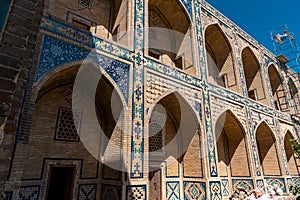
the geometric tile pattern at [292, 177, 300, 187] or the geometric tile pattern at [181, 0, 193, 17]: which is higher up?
the geometric tile pattern at [181, 0, 193, 17]

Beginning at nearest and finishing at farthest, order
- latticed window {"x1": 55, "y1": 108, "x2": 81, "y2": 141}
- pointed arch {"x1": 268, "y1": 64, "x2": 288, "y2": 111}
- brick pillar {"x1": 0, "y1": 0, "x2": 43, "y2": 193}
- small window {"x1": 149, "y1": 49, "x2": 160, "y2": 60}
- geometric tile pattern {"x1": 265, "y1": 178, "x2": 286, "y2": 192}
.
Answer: brick pillar {"x1": 0, "y1": 0, "x2": 43, "y2": 193}, latticed window {"x1": 55, "y1": 108, "x2": 81, "y2": 141}, small window {"x1": 149, "y1": 49, "x2": 160, "y2": 60}, geometric tile pattern {"x1": 265, "y1": 178, "x2": 286, "y2": 192}, pointed arch {"x1": 268, "y1": 64, "x2": 288, "y2": 111}

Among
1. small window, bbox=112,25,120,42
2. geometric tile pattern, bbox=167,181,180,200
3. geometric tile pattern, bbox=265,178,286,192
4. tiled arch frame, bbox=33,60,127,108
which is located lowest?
geometric tile pattern, bbox=167,181,180,200

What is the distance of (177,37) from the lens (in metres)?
8.87

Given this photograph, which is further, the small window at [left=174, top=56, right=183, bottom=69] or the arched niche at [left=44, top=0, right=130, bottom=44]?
the small window at [left=174, top=56, right=183, bottom=69]

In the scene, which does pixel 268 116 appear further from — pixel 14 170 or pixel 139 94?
pixel 14 170

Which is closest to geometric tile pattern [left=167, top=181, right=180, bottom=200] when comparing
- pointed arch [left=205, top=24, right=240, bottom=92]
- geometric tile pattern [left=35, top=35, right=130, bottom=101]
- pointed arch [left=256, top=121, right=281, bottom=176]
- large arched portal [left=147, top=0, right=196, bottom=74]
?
geometric tile pattern [left=35, top=35, right=130, bottom=101]

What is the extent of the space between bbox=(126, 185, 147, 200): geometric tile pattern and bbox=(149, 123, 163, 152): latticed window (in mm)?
2195

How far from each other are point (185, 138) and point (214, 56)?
5278 millimetres

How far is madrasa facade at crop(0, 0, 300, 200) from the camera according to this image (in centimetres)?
359

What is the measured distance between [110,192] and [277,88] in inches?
523

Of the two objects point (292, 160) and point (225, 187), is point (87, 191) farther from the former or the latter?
point (292, 160)

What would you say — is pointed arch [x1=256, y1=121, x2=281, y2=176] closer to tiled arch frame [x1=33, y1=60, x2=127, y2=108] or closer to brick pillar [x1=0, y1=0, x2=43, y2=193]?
tiled arch frame [x1=33, y1=60, x2=127, y2=108]

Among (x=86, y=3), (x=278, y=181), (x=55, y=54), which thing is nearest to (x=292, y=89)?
(x=278, y=181)

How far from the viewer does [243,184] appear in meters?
8.44
